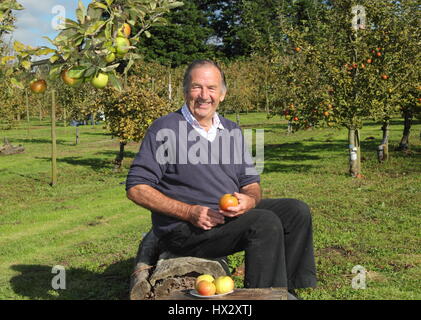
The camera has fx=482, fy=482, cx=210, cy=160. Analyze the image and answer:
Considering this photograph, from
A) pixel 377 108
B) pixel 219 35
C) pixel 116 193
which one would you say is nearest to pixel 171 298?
pixel 116 193

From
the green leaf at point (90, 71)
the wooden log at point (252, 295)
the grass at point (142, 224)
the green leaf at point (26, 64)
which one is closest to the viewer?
the green leaf at point (90, 71)

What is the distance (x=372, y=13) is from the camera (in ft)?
43.7

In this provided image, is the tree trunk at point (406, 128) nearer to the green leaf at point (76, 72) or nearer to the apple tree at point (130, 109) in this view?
the apple tree at point (130, 109)

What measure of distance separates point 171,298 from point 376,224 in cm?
628

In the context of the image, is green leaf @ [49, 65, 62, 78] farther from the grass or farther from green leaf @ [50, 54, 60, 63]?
the grass

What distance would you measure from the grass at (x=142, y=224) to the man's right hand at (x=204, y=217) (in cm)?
213

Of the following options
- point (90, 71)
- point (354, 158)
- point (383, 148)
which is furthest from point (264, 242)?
point (383, 148)

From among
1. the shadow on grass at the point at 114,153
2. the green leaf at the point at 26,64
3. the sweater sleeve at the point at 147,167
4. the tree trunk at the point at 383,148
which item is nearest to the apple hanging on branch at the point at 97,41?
the green leaf at the point at 26,64

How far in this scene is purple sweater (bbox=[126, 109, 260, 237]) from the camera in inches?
150

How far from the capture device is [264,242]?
3529 millimetres

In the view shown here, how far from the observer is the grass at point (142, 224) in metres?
5.82

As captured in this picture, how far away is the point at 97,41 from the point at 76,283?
3.89 metres

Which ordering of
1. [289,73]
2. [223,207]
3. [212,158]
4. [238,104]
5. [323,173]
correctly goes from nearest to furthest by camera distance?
1. [223,207]
2. [212,158]
3. [289,73]
4. [323,173]
5. [238,104]

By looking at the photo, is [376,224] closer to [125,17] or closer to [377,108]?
[377,108]
